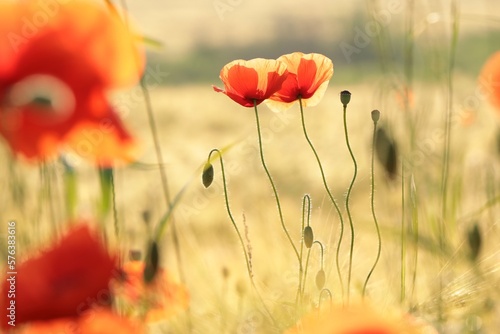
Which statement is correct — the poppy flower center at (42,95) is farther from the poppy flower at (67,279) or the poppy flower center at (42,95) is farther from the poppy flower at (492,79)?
the poppy flower at (492,79)

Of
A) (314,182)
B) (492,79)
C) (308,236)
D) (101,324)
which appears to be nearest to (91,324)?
(101,324)

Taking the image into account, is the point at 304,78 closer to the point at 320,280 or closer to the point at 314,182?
the point at 320,280

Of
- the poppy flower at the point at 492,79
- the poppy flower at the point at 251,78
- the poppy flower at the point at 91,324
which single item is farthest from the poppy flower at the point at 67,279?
the poppy flower at the point at 492,79

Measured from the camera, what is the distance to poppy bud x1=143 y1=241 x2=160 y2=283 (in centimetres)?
24

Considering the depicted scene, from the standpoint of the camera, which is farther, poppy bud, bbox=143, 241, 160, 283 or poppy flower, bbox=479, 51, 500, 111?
poppy flower, bbox=479, 51, 500, 111

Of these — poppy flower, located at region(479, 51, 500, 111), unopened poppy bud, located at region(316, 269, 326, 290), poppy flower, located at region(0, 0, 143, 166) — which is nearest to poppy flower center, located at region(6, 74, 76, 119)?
poppy flower, located at region(0, 0, 143, 166)

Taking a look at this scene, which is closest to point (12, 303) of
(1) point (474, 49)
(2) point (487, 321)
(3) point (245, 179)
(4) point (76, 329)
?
(4) point (76, 329)

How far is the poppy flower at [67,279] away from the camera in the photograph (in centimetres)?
18

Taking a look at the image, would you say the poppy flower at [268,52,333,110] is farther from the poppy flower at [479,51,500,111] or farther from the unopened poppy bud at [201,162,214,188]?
the poppy flower at [479,51,500,111]

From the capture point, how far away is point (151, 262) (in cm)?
25

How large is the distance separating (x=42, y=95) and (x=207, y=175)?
0.29 feet

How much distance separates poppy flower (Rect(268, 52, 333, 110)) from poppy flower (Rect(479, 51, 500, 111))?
0.16 meters

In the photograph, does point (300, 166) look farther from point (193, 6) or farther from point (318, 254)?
point (193, 6)

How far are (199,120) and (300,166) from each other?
1.08 m
